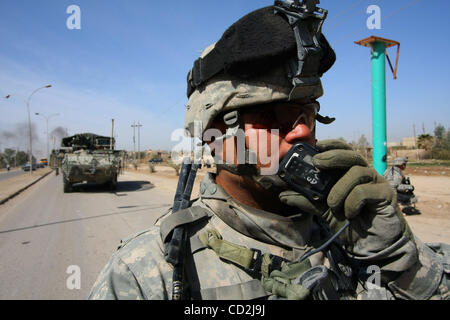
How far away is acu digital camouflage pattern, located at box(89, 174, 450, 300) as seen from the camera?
1118 mm

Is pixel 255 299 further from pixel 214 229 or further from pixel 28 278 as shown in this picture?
pixel 28 278

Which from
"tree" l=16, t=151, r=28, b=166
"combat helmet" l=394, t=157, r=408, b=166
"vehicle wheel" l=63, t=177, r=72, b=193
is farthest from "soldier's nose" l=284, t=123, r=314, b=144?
"tree" l=16, t=151, r=28, b=166

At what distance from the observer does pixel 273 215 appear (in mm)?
1363

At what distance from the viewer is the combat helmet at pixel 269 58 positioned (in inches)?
49.9

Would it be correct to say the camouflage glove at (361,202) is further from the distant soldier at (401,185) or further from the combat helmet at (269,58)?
the distant soldier at (401,185)

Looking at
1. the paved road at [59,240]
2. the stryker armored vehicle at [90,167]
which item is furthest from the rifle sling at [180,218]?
the stryker armored vehicle at [90,167]

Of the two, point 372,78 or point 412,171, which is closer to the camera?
point 372,78

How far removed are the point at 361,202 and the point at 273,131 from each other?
18.8 inches

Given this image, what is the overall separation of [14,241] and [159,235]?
579cm

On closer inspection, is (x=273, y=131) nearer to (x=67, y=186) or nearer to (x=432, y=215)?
(x=432, y=215)

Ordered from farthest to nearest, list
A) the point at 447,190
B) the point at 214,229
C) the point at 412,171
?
1. the point at 412,171
2. the point at 447,190
3. the point at 214,229

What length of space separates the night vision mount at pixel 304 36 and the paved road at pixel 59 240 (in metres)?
3.49

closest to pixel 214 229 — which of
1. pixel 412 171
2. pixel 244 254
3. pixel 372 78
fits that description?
pixel 244 254

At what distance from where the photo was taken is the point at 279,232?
4.42 ft
